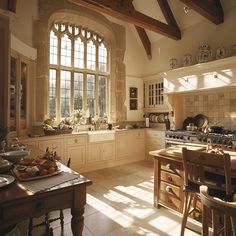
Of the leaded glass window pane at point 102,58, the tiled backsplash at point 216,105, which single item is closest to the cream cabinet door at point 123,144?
the tiled backsplash at point 216,105

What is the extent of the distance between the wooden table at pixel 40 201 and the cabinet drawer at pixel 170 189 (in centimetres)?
141

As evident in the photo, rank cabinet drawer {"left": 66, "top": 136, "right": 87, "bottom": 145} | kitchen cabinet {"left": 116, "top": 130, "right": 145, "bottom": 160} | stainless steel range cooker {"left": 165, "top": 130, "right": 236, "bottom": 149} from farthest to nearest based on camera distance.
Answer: kitchen cabinet {"left": 116, "top": 130, "right": 145, "bottom": 160}
cabinet drawer {"left": 66, "top": 136, "right": 87, "bottom": 145}
stainless steel range cooker {"left": 165, "top": 130, "right": 236, "bottom": 149}

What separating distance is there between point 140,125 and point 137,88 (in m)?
1.08

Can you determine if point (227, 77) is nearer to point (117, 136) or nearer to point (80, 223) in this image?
point (117, 136)

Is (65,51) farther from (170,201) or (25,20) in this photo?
(170,201)

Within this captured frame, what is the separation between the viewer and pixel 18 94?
3.26m

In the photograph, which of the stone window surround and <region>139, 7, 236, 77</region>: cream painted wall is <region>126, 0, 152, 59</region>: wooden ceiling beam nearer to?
<region>139, 7, 236, 77</region>: cream painted wall

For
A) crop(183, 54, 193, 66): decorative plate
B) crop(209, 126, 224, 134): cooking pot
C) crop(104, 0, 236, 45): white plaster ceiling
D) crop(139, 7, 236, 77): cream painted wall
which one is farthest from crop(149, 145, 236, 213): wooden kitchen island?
crop(104, 0, 236, 45): white plaster ceiling

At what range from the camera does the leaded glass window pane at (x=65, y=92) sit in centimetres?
474

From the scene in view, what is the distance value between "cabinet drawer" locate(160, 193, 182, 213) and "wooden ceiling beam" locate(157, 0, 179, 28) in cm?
399

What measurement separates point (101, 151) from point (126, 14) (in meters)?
2.92

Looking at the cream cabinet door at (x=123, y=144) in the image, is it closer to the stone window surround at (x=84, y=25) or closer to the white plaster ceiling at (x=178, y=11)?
the stone window surround at (x=84, y=25)

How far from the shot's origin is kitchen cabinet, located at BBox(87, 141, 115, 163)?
173 inches

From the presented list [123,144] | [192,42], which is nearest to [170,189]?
[123,144]
